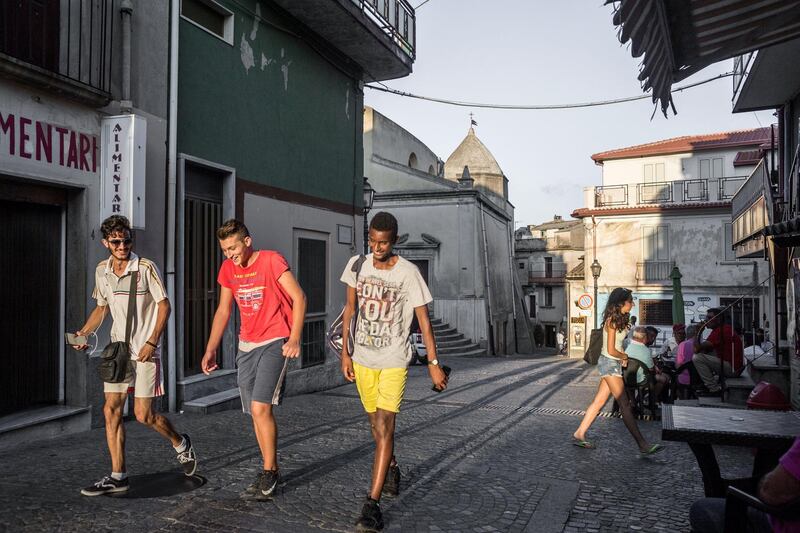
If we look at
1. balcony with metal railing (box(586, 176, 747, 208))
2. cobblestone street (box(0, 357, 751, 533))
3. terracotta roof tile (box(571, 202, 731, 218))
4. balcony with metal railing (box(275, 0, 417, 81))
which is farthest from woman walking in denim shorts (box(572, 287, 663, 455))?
balcony with metal railing (box(586, 176, 747, 208))

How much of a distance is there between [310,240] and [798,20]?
8568 mm

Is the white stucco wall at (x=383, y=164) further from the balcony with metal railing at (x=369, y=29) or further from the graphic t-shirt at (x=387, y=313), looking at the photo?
the graphic t-shirt at (x=387, y=313)

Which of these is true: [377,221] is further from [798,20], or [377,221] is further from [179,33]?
[179,33]

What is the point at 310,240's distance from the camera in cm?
1128

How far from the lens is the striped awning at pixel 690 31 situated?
11.1ft

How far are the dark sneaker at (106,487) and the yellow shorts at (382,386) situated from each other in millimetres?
1774

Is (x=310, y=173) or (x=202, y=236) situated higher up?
(x=310, y=173)

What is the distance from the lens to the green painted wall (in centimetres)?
838

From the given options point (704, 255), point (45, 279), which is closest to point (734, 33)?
point (45, 279)

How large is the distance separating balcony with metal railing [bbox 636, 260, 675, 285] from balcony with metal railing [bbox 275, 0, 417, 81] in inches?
903

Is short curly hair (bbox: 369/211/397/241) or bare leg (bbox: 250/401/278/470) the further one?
bare leg (bbox: 250/401/278/470)

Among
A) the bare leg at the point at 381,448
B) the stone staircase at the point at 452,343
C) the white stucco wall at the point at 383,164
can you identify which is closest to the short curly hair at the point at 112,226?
the bare leg at the point at 381,448

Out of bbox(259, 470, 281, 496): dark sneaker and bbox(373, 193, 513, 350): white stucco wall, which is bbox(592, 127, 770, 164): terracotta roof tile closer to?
bbox(373, 193, 513, 350): white stucco wall

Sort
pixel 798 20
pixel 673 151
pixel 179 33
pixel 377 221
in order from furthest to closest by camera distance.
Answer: pixel 673 151, pixel 179 33, pixel 377 221, pixel 798 20
